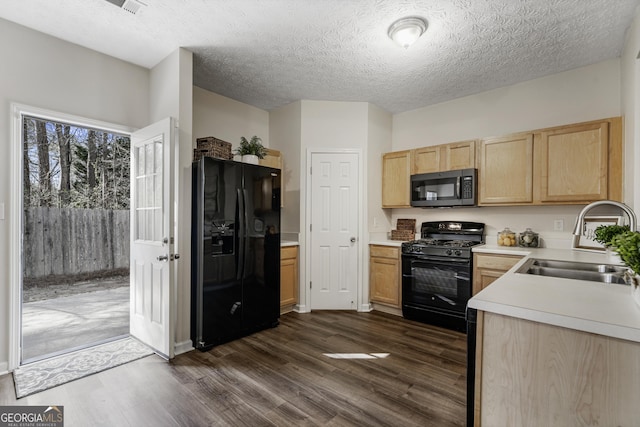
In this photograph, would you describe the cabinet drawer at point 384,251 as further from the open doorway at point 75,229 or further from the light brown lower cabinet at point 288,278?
the open doorway at point 75,229

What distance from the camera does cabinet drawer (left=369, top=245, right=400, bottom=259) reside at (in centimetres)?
Result: 368

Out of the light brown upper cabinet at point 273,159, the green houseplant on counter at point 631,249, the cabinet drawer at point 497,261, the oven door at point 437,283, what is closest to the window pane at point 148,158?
the light brown upper cabinet at point 273,159

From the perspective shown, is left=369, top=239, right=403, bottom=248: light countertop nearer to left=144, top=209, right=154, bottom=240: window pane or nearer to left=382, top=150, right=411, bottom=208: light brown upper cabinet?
left=382, top=150, right=411, bottom=208: light brown upper cabinet

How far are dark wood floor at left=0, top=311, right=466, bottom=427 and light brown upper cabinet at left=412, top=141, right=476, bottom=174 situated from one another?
193 cm

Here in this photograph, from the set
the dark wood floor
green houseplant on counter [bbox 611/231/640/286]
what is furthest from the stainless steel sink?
the dark wood floor

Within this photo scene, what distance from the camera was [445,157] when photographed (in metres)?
3.58

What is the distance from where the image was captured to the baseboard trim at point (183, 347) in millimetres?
2605

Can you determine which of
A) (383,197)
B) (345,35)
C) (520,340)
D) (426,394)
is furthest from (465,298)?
(345,35)

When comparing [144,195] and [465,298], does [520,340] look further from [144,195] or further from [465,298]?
[144,195]

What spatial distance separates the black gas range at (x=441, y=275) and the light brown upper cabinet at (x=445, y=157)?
2.38ft

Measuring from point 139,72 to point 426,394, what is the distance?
149 inches

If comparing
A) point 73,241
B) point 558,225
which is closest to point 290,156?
point 558,225

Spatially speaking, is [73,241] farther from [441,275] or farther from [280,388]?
[441,275]

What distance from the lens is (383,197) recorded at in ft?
13.6
